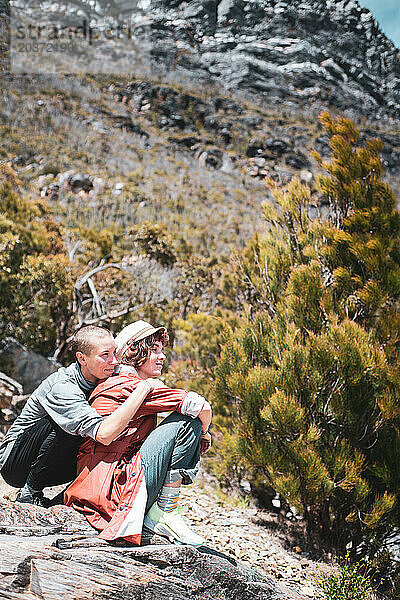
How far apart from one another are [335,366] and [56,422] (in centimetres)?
206

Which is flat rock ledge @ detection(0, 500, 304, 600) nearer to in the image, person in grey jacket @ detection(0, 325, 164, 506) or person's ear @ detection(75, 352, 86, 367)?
person in grey jacket @ detection(0, 325, 164, 506)

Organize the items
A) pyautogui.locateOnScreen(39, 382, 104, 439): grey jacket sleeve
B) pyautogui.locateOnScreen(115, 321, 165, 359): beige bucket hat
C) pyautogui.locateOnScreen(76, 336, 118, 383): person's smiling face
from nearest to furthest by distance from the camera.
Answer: pyautogui.locateOnScreen(39, 382, 104, 439): grey jacket sleeve → pyautogui.locateOnScreen(76, 336, 118, 383): person's smiling face → pyautogui.locateOnScreen(115, 321, 165, 359): beige bucket hat

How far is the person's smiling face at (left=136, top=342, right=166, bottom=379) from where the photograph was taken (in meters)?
2.13

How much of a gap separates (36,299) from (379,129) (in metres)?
66.4

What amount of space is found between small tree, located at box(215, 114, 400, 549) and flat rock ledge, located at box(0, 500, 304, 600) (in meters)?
1.19

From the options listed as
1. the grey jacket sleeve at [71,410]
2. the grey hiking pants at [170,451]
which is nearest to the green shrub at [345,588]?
the grey hiking pants at [170,451]

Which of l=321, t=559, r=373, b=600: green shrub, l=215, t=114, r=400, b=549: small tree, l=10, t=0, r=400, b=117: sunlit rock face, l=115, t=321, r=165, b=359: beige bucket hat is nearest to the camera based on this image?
l=115, t=321, r=165, b=359: beige bucket hat

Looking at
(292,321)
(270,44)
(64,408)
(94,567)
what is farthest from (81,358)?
(270,44)

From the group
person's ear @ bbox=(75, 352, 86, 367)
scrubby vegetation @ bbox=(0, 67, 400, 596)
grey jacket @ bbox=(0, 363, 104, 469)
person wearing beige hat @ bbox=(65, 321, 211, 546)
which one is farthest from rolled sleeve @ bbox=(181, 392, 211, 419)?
scrubby vegetation @ bbox=(0, 67, 400, 596)

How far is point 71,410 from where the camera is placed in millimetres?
1853

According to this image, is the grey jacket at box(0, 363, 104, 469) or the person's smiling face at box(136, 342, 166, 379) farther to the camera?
the person's smiling face at box(136, 342, 166, 379)

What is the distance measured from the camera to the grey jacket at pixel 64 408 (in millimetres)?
1811

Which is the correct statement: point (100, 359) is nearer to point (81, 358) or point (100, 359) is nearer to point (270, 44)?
point (81, 358)

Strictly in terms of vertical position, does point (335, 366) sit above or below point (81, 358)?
below
